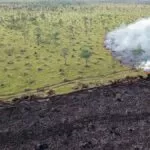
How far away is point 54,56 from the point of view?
134 m

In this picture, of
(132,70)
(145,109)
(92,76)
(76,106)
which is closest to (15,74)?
(92,76)

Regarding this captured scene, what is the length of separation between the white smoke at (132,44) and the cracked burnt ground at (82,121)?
32.4 meters

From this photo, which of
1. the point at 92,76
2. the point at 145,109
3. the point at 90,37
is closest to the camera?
the point at 145,109

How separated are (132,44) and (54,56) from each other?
2690 centimetres

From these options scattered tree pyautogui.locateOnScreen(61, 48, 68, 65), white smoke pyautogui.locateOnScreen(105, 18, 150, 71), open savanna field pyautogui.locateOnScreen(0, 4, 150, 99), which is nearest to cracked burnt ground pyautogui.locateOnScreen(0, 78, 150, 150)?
open savanna field pyautogui.locateOnScreen(0, 4, 150, 99)

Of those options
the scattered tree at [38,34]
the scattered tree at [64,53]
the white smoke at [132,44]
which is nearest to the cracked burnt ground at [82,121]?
the white smoke at [132,44]

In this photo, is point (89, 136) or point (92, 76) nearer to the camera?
point (89, 136)

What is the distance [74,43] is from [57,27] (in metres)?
28.4

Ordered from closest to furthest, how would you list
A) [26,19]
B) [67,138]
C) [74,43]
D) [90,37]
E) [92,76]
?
[67,138] < [92,76] < [74,43] < [90,37] < [26,19]

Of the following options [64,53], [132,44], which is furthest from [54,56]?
[132,44]

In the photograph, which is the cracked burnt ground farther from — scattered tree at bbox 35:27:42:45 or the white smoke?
scattered tree at bbox 35:27:42:45

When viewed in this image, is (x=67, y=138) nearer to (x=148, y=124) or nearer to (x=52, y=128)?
(x=52, y=128)

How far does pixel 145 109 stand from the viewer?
81.3 m

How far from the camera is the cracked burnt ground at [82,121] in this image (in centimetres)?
7044
